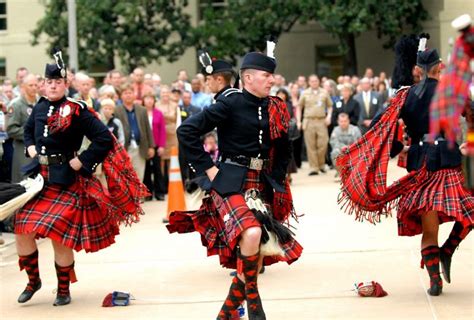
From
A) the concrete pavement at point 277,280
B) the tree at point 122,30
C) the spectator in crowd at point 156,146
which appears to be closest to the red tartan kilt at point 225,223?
the concrete pavement at point 277,280

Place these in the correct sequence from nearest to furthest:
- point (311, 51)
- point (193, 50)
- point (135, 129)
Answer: point (135, 129)
point (193, 50)
point (311, 51)

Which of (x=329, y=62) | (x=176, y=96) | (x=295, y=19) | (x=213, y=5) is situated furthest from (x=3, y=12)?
(x=176, y=96)

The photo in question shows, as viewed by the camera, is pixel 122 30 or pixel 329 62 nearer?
pixel 122 30

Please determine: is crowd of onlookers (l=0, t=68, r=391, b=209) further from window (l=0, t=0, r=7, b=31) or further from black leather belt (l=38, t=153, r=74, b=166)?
window (l=0, t=0, r=7, b=31)

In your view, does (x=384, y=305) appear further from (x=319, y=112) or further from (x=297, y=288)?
(x=319, y=112)

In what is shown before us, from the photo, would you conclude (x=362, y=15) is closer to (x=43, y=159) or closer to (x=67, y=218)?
(x=43, y=159)

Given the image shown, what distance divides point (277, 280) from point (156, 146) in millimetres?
7087

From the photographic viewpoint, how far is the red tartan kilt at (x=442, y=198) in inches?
295

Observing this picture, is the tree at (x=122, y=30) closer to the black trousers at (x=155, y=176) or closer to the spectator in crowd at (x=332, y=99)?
the spectator in crowd at (x=332, y=99)

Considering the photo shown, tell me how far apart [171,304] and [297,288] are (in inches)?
42.0

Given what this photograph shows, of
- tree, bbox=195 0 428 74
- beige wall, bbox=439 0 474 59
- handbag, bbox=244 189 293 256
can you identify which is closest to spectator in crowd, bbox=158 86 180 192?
handbag, bbox=244 189 293 256

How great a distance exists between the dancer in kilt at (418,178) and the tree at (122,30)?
20.8 m

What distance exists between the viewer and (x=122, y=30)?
29.7m

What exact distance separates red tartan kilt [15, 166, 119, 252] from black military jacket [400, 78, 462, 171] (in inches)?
93.9
